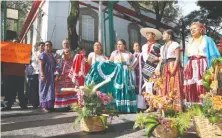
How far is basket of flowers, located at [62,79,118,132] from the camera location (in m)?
4.38

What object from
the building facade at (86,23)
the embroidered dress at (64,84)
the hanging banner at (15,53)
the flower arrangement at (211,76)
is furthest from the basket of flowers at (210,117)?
the building facade at (86,23)

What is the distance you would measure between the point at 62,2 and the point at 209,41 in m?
13.8

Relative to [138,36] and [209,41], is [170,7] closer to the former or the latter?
[138,36]

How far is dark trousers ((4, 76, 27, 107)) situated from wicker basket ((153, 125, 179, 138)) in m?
4.93

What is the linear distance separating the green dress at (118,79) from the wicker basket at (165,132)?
7.87 feet

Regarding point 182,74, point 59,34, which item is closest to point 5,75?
point 182,74

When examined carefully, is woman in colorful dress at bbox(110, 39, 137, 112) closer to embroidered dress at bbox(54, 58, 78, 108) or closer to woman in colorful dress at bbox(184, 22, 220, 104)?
embroidered dress at bbox(54, 58, 78, 108)

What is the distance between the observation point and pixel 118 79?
6.40 meters

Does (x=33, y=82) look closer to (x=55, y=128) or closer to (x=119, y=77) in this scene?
(x=119, y=77)

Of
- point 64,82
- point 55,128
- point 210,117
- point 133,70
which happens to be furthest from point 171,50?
point 64,82

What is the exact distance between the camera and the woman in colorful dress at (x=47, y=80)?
22.1ft

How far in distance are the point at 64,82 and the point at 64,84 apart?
47 millimetres

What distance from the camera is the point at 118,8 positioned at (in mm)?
19359

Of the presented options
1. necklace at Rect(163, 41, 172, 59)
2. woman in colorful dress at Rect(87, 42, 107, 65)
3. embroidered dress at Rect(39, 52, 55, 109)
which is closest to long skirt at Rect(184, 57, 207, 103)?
necklace at Rect(163, 41, 172, 59)
